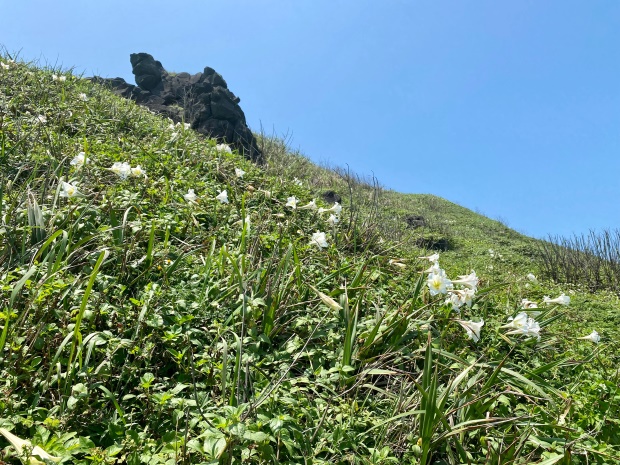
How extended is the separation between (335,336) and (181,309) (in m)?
0.96

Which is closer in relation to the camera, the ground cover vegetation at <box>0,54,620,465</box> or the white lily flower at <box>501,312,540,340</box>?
the ground cover vegetation at <box>0,54,620,465</box>

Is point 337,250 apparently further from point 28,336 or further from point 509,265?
point 509,265

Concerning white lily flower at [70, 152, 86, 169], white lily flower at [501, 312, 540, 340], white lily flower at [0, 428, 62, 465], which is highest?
white lily flower at [70, 152, 86, 169]

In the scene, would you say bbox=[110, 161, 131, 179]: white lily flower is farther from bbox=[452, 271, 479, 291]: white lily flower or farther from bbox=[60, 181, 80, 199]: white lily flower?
bbox=[452, 271, 479, 291]: white lily flower

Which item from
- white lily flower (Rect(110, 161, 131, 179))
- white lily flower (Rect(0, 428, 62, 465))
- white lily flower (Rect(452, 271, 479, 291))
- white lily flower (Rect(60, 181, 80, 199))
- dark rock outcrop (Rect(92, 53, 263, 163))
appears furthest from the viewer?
dark rock outcrop (Rect(92, 53, 263, 163))

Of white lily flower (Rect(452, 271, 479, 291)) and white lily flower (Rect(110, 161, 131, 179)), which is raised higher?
white lily flower (Rect(110, 161, 131, 179))

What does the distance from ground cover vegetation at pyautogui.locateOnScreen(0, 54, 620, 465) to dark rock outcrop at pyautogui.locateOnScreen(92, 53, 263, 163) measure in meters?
10.4

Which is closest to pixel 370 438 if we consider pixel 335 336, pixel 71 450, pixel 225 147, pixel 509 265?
pixel 335 336

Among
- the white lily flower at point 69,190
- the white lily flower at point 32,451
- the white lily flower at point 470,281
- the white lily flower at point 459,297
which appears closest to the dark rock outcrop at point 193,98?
the white lily flower at point 69,190

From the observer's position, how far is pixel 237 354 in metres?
2.13

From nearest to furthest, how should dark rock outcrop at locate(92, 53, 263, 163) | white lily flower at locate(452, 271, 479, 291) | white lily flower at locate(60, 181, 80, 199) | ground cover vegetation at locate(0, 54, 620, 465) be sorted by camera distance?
ground cover vegetation at locate(0, 54, 620, 465)
white lily flower at locate(452, 271, 479, 291)
white lily flower at locate(60, 181, 80, 199)
dark rock outcrop at locate(92, 53, 263, 163)

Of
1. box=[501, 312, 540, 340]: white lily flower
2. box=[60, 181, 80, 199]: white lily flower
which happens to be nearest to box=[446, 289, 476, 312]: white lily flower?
box=[501, 312, 540, 340]: white lily flower

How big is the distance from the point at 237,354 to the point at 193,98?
17.0m

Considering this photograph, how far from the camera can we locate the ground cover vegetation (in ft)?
5.83
